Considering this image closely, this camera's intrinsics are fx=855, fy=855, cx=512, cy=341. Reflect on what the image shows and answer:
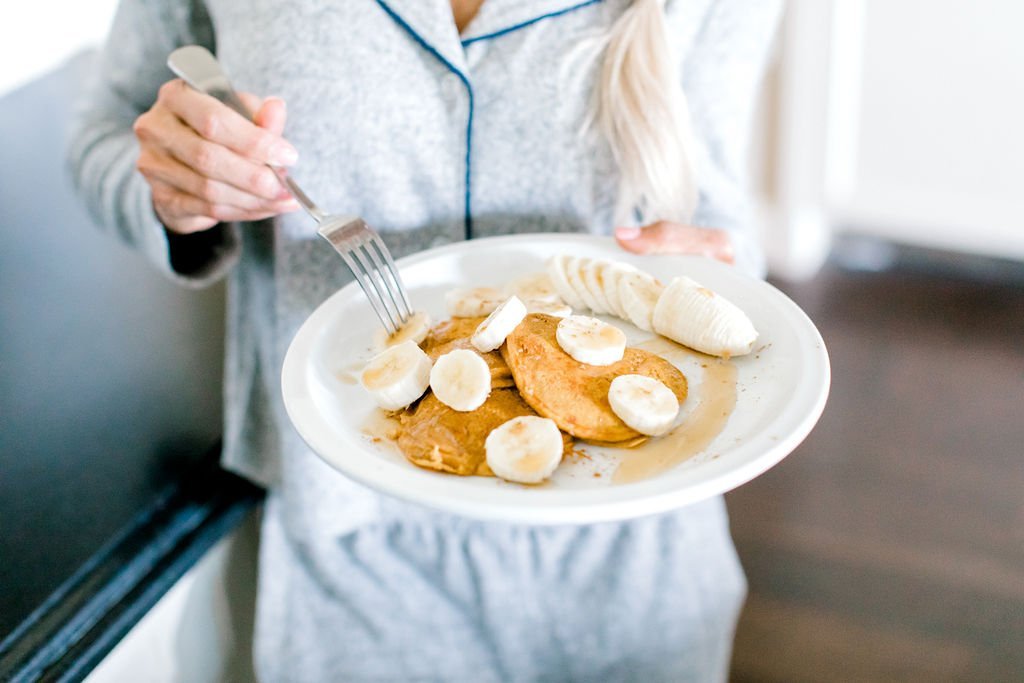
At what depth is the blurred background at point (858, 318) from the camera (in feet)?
4.10

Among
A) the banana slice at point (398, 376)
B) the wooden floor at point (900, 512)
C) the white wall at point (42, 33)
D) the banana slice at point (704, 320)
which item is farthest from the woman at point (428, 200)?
the white wall at point (42, 33)

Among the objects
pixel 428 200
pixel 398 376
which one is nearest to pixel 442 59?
pixel 428 200

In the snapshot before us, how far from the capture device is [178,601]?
0.96 m

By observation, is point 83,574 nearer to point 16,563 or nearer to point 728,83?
point 16,563

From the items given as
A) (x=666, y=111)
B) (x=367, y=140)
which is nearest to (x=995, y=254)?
(x=666, y=111)

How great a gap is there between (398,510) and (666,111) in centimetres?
55

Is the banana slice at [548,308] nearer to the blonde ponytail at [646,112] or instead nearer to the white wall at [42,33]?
the blonde ponytail at [646,112]

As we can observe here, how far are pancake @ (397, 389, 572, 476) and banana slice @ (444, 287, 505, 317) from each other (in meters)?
0.10

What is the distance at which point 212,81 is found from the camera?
32.0 inches

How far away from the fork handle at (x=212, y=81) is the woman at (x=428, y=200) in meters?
0.02

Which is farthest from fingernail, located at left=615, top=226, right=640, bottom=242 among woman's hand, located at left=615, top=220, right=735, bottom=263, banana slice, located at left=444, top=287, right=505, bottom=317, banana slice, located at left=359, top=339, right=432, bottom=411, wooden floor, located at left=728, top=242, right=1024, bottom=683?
wooden floor, located at left=728, top=242, right=1024, bottom=683

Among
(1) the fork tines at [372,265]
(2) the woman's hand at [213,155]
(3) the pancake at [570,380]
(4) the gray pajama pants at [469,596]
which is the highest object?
(2) the woman's hand at [213,155]

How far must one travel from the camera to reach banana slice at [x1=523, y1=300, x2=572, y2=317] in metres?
0.79

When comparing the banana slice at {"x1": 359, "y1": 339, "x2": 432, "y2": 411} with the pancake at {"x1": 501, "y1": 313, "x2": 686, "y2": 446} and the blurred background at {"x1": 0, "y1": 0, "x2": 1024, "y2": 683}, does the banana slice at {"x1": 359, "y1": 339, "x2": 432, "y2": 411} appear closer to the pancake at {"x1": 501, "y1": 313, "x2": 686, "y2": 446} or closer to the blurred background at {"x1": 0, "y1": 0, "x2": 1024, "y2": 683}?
the pancake at {"x1": 501, "y1": 313, "x2": 686, "y2": 446}
